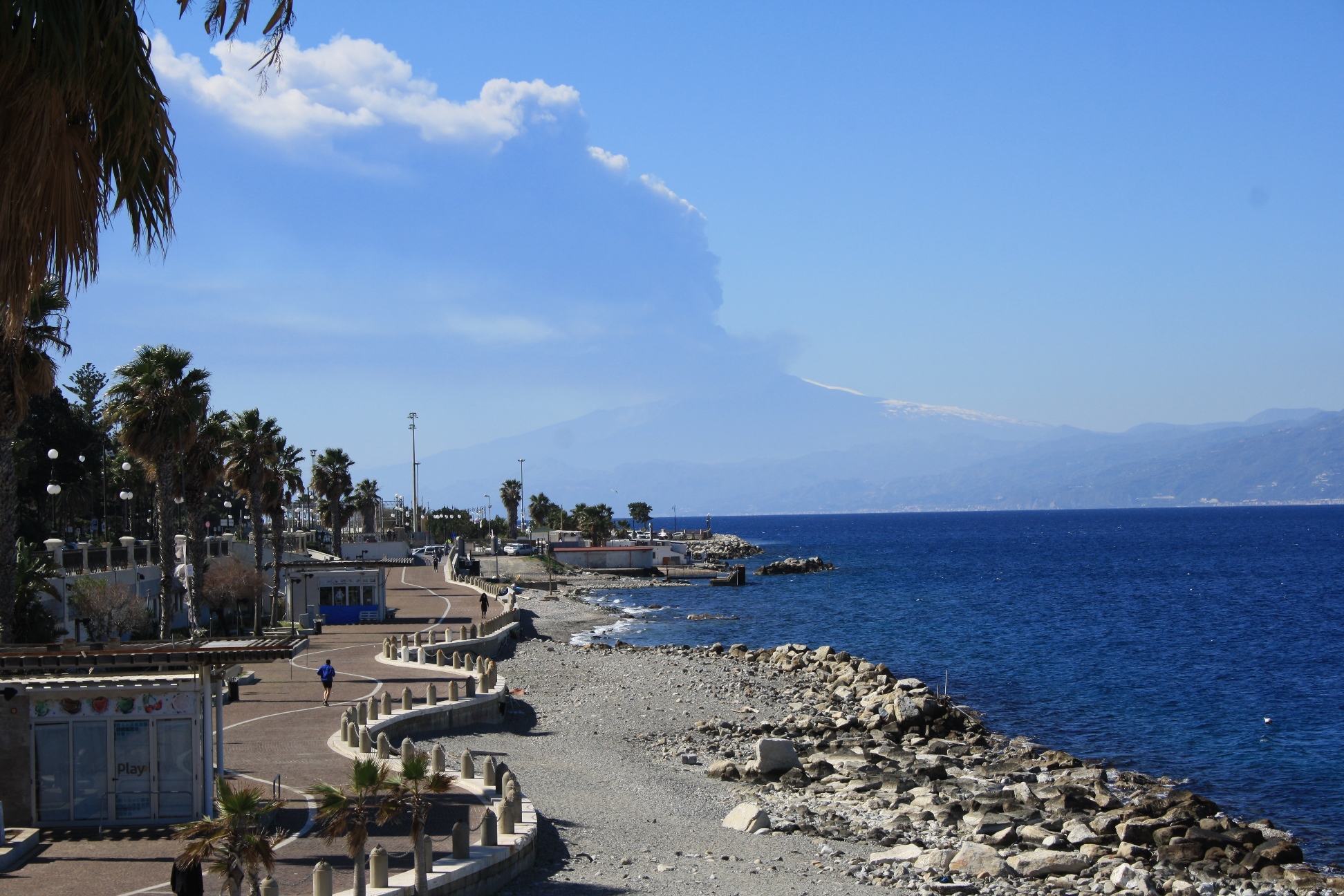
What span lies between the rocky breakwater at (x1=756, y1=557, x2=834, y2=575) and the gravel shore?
2927 inches

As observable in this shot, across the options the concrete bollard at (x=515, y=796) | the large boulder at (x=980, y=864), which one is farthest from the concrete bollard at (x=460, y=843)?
the large boulder at (x=980, y=864)

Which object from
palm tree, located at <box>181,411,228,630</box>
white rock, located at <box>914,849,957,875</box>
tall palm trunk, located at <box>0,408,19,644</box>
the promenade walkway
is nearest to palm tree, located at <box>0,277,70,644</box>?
tall palm trunk, located at <box>0,408,19,644</box>

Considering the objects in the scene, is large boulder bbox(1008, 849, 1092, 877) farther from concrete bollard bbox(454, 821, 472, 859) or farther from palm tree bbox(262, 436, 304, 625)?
palm tree bbox(262, 436, 304, 625)

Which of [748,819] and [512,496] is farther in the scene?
[512,496]

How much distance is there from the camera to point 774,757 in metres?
25.9

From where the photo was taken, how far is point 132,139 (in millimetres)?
6465

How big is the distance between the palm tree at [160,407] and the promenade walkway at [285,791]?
635 cm

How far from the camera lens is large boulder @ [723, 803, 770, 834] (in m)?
20.5

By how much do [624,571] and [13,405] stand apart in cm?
9027

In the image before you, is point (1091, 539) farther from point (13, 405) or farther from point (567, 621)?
point (13, 405)

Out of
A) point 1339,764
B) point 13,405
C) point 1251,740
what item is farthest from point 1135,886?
point 13,405

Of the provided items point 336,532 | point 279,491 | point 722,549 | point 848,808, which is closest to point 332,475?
point 336,532

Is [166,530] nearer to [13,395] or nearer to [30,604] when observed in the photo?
[30,604]

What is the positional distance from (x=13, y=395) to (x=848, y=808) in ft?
65.4
